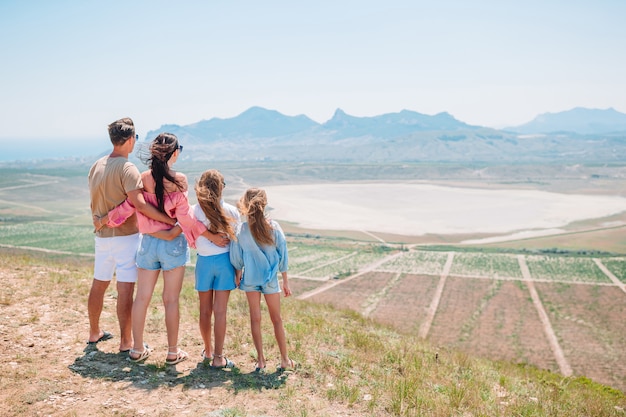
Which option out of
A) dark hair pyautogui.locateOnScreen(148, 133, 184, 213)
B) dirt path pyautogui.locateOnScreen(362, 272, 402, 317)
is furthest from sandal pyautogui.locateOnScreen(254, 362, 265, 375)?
dirt path pyautogui.locateOnScreen(362, 272, 402, 317)

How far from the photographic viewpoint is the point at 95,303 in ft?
17.0

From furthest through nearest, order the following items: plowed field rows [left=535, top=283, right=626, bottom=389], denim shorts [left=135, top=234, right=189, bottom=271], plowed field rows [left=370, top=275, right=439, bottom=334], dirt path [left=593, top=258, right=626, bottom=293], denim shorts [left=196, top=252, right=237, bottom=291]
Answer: dirt path [left=593, top=258, right=626, bottom=293] → plowed field rows [left=370, top=275, right=439, bottom=334] → plowed field rows [left=535, top=283, right=626, bottom=389] → denim shorts [left=196, top=252, right=237, bottom=291] → denim shorts [left=135, top=234, right=189, bottom=271]

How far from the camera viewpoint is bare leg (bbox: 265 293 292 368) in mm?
4938

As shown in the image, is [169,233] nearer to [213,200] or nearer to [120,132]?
[213,200]

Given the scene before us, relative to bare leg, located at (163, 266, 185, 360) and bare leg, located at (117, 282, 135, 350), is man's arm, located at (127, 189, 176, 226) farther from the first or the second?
bare leg, located at (117, 282, 135, 350)

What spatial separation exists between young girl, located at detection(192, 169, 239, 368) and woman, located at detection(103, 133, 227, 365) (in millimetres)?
118

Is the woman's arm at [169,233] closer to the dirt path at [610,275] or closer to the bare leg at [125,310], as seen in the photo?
the bare leg at [125,310]

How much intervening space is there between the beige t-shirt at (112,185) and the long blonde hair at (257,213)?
105 centimetres

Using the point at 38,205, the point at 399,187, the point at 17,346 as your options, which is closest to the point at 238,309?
the point at 17,346

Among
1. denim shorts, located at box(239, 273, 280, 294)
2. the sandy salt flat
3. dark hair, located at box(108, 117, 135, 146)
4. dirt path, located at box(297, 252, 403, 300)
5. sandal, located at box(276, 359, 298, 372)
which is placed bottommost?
dirt path, located at box(297, 252, 403, 300)

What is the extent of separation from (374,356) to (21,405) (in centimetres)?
404

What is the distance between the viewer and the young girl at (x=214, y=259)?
15.2ft

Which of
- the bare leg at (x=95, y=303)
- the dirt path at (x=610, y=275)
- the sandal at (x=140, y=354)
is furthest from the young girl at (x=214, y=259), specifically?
the dirt path at (x=610, y=275)

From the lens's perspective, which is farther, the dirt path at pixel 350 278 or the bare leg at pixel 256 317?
the dirt path at pixel 350 278
